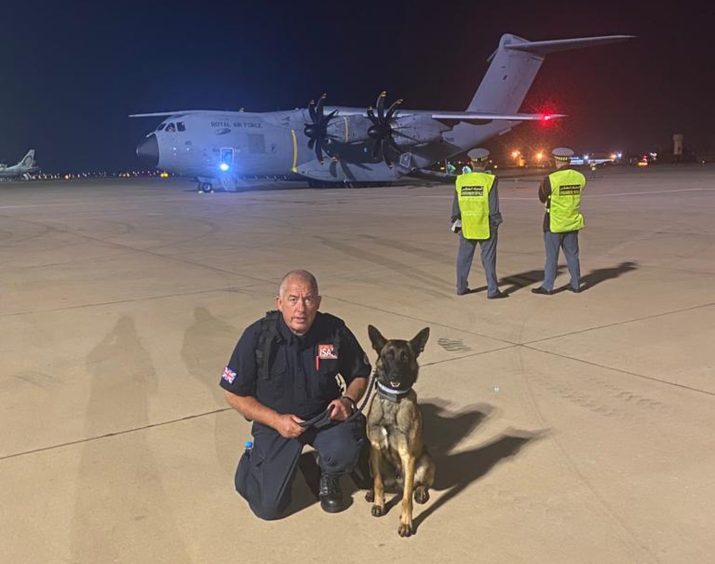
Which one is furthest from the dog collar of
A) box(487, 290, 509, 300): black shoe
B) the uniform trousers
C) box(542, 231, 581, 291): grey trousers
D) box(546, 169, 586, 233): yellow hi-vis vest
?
box(546, 169, 586, 233): yellow hi-vis vest

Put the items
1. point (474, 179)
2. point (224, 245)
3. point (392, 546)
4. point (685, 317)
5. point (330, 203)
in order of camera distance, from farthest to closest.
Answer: point (330, 203)
point (224, 245)
point (474, 179)
point (685, 317)
point (392, 546)

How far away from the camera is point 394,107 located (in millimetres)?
32094

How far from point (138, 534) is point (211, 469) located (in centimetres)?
80

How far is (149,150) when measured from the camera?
97.2 ft

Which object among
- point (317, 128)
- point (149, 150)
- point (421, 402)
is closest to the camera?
point (421, 402)

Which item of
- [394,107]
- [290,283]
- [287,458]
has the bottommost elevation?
[287,458]

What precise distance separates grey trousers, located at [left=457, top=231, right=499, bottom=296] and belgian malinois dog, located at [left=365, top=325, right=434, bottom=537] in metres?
5.53

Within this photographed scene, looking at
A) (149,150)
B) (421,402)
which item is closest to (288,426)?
(421,402)

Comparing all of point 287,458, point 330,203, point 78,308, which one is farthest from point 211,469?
point 330,203

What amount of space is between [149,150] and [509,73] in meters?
19.5

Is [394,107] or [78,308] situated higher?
[394,107]

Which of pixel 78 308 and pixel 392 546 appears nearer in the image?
pixel 392 546

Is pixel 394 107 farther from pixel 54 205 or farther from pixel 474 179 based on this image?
pixel 474 179

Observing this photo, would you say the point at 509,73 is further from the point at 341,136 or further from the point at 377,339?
the point at 377,339
